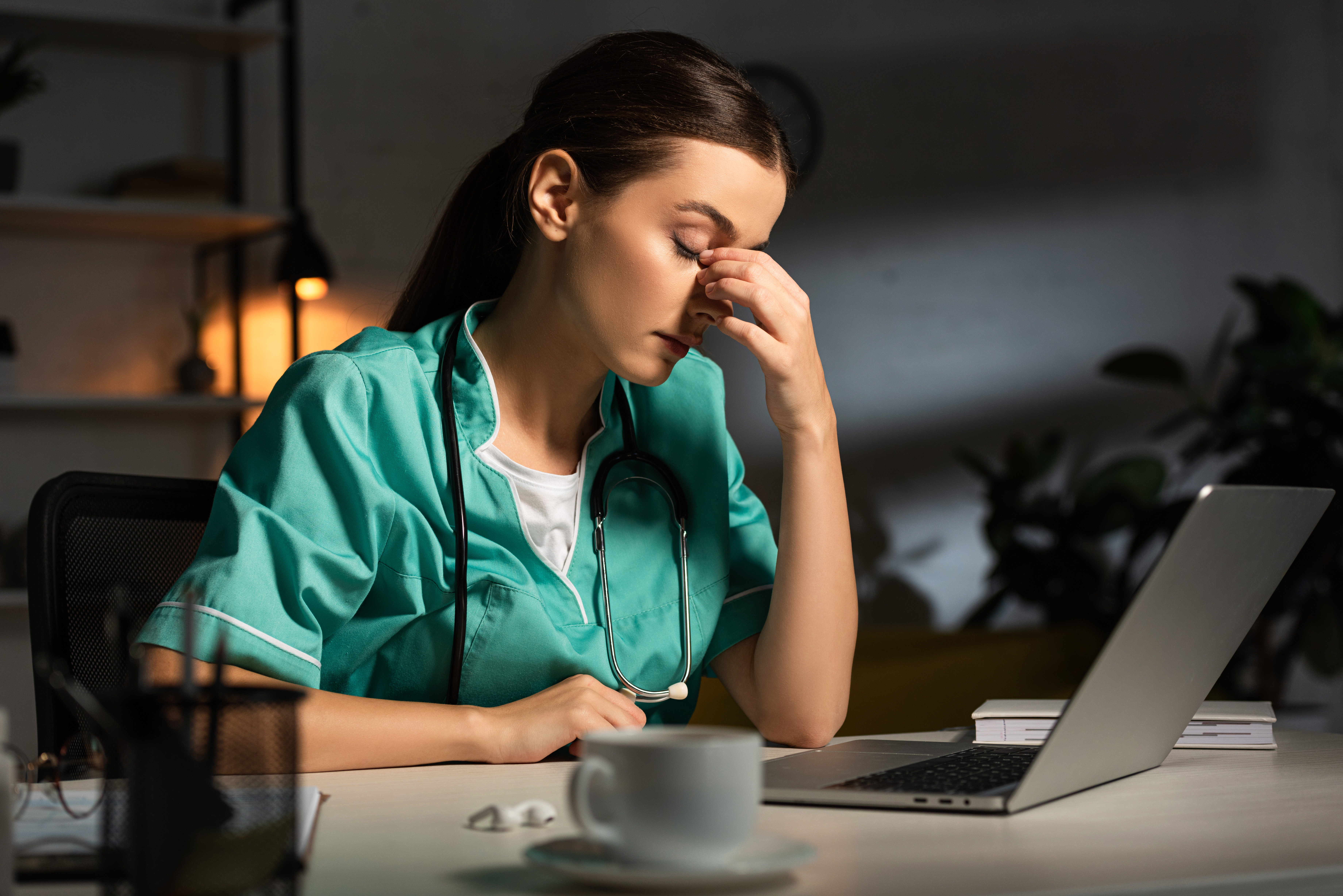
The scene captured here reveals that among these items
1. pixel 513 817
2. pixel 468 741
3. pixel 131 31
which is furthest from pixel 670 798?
pixel 131 31

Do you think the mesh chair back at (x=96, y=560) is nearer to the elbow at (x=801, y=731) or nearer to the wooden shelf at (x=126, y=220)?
the elbow at (x=801, y=731)

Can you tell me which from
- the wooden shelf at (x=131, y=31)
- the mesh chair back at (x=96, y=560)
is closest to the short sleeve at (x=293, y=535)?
the mesh chair back at (x=96, y=560)

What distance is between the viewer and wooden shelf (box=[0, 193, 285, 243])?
9.23 feet

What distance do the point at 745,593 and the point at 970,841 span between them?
0.65m

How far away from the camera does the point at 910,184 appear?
386 centimetres

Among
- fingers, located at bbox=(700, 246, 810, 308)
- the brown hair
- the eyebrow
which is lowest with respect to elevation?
fingers, located at bbox=(700, 246, 810, 308)

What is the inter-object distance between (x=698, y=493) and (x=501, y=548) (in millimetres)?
246

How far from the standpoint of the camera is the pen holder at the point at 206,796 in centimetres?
49

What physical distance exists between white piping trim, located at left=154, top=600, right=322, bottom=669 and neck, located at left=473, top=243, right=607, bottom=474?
0.31 meters

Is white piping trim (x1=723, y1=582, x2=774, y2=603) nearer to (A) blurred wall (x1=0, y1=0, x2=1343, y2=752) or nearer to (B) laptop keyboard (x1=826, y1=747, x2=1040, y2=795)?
(B) laptop keyboard (x1=826, y1=747, x2=1040, y2=795)

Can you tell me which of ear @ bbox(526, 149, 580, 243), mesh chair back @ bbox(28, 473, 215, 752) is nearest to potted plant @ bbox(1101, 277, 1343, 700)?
ear @ bbox(526, 149, 580, 243)

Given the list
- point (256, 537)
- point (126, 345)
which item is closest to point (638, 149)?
point (256, 537)

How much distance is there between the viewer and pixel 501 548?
45.1 inches

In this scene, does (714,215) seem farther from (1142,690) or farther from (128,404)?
(128,404)
